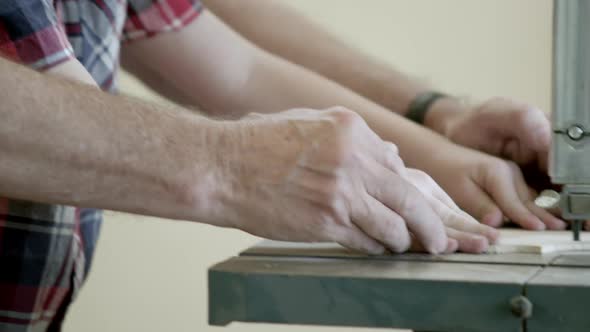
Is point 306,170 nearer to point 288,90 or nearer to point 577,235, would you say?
point 577,235

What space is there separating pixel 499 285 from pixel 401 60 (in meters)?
2.01

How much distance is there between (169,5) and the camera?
150 cm

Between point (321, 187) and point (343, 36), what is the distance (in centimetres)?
177

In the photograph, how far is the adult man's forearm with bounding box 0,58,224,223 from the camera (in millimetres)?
834

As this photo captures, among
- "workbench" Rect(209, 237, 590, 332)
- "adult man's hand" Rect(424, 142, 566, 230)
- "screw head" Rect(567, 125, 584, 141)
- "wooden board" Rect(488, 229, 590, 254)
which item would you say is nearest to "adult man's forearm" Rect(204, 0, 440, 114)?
"adult man's hand" Rect(424, 142, 566, 230)

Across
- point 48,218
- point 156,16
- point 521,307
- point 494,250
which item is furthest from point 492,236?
point 156,16

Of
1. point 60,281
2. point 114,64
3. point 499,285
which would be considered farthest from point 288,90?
point 499,285

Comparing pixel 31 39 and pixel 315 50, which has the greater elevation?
pixel 31 39

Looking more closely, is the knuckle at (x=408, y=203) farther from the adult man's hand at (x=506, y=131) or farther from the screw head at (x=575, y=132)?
the adult man's hand at (x=506, y=131)

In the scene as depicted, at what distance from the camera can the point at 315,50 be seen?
5.66 ft

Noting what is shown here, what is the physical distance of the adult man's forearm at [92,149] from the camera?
2.74 feet

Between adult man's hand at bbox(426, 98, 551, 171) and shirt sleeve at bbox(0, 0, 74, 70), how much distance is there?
0.62 meters

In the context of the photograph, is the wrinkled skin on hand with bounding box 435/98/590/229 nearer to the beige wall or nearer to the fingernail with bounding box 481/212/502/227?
the fingernail with bounding box 481/212/502/227

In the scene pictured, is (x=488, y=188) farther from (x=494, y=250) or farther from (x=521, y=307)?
(x=521, y=307)
